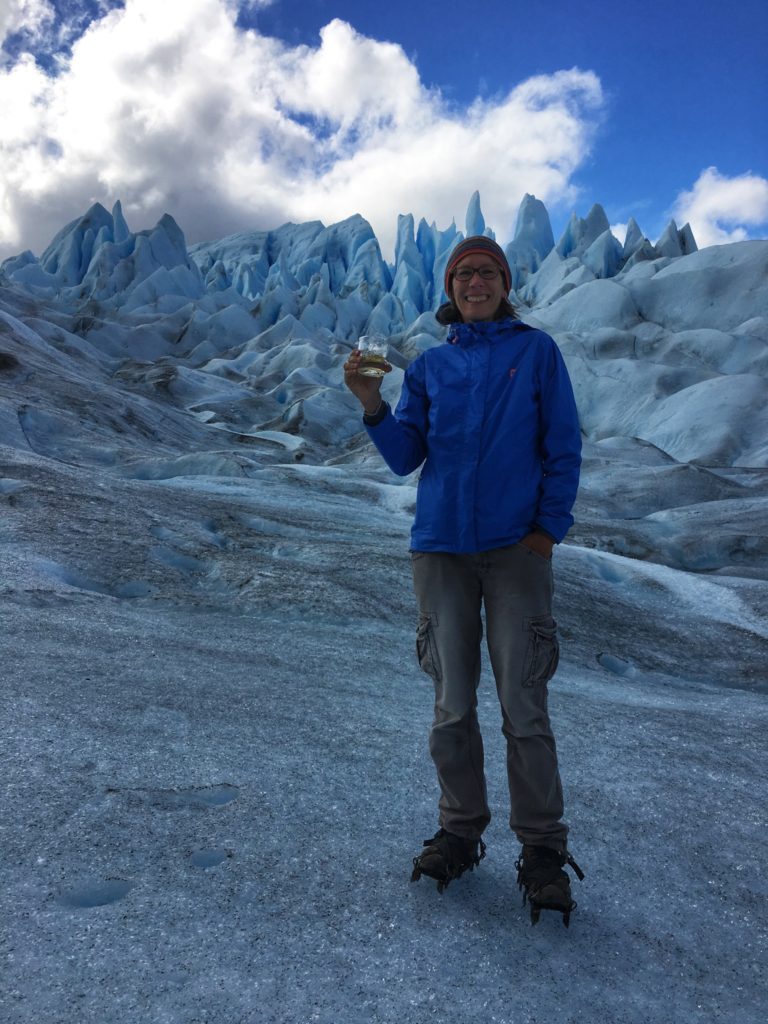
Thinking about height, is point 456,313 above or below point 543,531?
above

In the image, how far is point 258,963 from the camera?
2.27 m

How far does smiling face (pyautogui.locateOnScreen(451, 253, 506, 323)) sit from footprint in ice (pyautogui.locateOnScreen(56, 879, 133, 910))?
266cm

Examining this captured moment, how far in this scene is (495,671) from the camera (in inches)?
107

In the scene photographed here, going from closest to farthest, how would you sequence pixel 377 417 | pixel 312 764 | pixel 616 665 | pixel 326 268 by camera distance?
pixel 377 417
pixel 312 764
pixel 616 665
pixel 326 268

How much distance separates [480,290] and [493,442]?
0.69 m

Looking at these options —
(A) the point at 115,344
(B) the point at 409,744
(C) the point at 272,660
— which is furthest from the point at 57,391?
(A) the point at 115,344

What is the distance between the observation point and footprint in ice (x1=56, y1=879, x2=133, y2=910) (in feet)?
8.20

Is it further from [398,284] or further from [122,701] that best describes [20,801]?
[398,284]

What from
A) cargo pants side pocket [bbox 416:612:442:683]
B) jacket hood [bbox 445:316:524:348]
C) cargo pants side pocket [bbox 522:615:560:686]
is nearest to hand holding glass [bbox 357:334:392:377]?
jacket hood [bbox 445:316:524:348]

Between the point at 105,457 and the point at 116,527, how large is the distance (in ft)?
27.8

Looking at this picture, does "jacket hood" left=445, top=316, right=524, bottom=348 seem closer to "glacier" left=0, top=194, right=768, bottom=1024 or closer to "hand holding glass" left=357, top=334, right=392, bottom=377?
"hand holding glass" left=357, top=334, right=392, bottom=377

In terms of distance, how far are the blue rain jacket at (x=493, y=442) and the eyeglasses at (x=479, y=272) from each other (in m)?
0.20

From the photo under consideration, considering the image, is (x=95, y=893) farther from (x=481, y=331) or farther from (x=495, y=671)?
(x=481, y=331)

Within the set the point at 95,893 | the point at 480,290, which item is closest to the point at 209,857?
the point at 95,893
